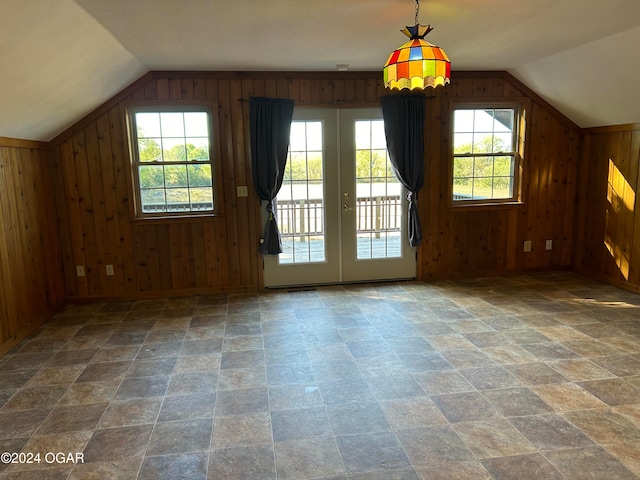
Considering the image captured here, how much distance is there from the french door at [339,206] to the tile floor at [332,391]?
757 mm

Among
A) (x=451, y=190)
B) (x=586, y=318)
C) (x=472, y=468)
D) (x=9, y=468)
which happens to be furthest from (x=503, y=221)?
(x=9, y=468)

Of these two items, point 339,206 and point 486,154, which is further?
point 486,154

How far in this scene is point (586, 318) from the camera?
398 cm

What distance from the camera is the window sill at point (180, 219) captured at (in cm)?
472

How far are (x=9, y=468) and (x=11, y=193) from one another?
2.50 metres

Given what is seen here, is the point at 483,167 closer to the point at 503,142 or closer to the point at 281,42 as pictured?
the point at 503,142

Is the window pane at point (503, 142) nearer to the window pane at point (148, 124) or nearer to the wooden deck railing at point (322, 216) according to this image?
the wooden deck railing at point (322, 216)

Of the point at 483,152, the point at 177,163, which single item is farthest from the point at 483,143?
A: the point at 177,163

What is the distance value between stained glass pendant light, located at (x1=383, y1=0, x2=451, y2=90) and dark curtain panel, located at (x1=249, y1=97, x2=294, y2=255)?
224 cm

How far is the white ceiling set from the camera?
2.79m

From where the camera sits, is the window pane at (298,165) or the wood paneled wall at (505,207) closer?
the window pane at (298,165)

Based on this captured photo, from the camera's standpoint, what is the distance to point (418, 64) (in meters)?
2.56

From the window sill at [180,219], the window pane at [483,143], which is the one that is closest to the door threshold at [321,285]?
the window sill at [180,219]

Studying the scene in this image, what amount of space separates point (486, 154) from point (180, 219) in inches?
145
